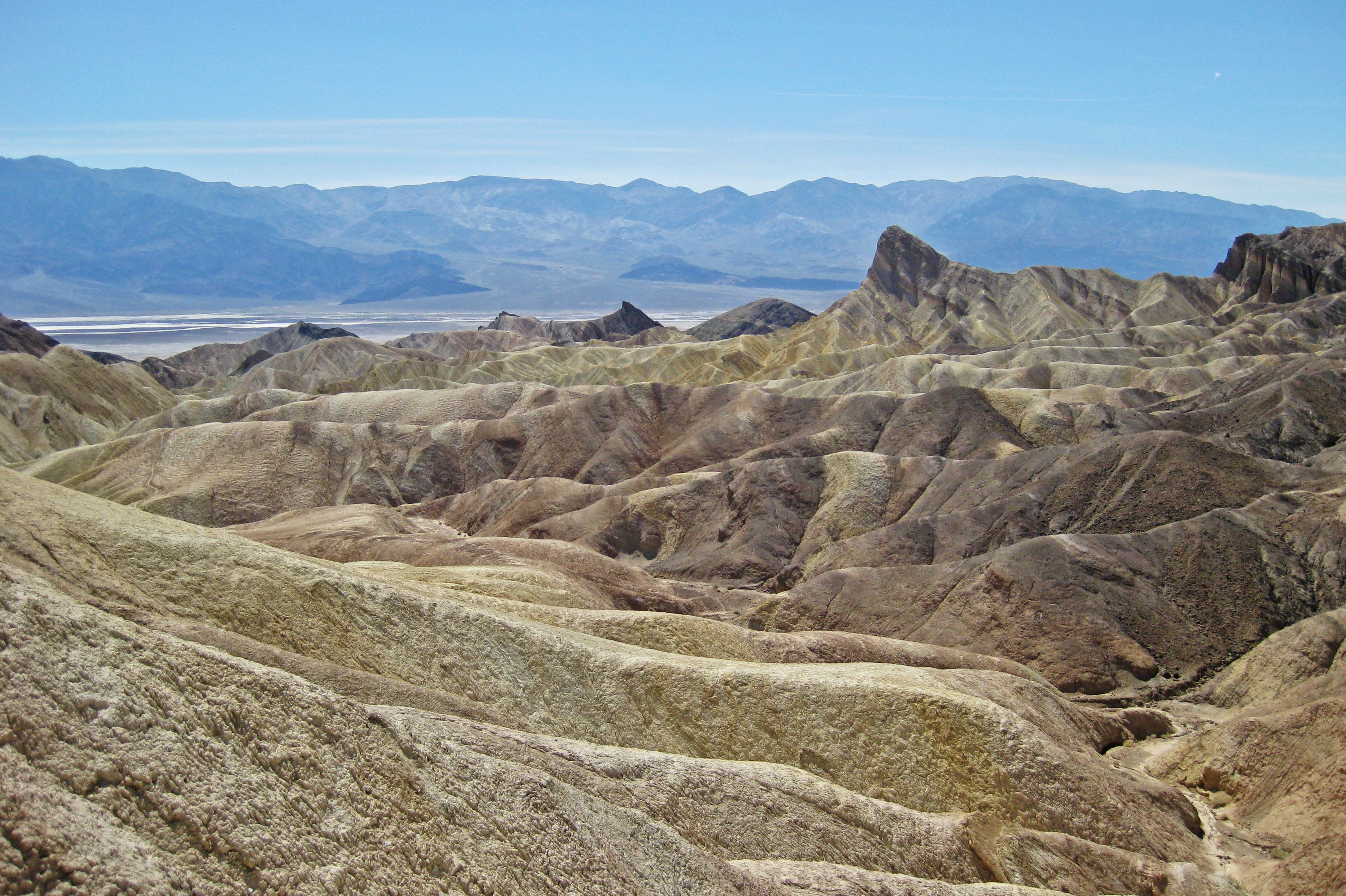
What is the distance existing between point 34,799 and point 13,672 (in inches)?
74.6

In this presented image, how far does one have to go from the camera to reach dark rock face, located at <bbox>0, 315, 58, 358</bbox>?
132875 mm

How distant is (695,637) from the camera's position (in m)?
30.1

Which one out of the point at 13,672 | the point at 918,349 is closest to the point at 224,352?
the point at 918,349

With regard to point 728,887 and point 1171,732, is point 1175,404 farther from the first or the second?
point 728,887

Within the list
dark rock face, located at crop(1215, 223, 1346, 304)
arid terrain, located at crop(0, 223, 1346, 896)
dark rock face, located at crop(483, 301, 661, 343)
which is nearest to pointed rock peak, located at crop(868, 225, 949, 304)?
dark rock face, located at crop(1215, 223, 1346, 304)

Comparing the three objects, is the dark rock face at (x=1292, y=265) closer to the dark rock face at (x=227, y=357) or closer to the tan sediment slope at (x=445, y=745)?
the tan sediment slope at (x=445, y=745)

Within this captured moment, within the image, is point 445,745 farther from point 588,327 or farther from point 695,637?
point 588,327

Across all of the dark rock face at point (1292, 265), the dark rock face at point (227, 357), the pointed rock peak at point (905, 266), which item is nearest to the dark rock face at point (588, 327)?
the dark rock face at point (227, 357)

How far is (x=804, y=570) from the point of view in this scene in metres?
50.4

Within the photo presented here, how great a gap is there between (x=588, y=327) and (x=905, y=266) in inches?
2332

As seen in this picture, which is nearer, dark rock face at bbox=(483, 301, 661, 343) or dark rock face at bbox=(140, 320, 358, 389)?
dark rock face at bbox=(140, 320, 358, 389)

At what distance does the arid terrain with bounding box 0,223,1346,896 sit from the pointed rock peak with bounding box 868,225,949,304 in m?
57.7

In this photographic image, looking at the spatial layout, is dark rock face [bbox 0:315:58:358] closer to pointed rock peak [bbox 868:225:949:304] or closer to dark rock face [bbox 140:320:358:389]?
dark rock face [bbox 140:320:358:389]

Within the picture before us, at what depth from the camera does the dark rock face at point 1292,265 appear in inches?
4786
